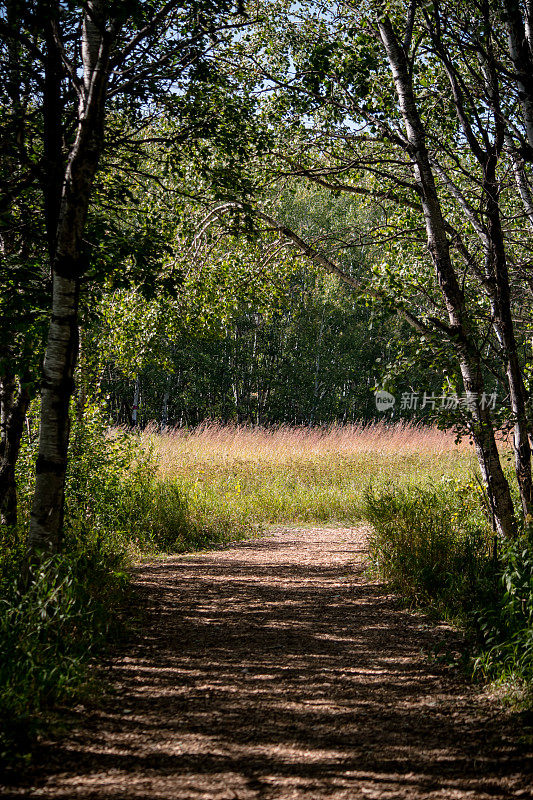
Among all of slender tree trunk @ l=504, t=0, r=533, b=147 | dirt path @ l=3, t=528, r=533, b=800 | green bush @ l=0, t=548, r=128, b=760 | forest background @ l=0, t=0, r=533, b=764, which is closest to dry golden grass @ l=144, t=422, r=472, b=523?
forest background @ l=0, t=0, r=533, b=764

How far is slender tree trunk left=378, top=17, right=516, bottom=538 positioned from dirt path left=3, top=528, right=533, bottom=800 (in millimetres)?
1364

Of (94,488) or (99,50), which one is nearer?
(99,50)

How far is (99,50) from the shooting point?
14.3ft

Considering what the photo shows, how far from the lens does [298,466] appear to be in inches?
483

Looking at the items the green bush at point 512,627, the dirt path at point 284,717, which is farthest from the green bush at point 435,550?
the green bush at point 512,627

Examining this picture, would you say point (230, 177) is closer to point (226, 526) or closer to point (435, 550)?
point (435, 550)

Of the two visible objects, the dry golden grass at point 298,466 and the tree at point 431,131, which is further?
the dry golden grass at point 298,466

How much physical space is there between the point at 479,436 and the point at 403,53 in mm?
3742

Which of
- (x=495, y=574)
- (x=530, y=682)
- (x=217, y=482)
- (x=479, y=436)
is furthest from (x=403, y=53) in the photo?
(x=217, y=482)

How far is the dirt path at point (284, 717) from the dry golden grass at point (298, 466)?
4558mm

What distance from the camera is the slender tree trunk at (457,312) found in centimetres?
527

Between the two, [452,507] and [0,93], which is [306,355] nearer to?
[452,507]

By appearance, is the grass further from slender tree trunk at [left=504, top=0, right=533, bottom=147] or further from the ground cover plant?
slender tree trunk at [left=504, top=0, right=533, bottom=147]

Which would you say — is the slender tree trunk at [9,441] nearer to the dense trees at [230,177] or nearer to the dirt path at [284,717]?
the dense trees at [230,177]
